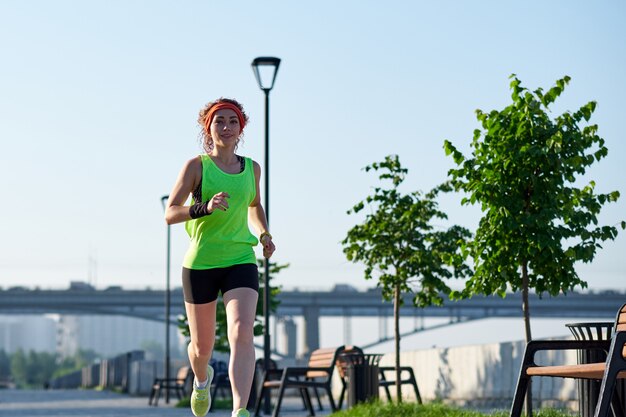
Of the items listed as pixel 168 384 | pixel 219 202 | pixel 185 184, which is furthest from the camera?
pixel 168 384

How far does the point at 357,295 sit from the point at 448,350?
82.8 meters

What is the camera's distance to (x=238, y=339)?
7613mm

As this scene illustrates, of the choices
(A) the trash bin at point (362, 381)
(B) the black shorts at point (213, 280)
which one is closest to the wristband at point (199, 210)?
(B) the black shorts at point (213, 280)

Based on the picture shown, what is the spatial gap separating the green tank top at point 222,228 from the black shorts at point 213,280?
0.11 feet

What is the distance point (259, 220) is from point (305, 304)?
97.7 metres

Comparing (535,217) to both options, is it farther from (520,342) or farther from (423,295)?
(520,342)

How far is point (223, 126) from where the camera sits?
795 centimetres

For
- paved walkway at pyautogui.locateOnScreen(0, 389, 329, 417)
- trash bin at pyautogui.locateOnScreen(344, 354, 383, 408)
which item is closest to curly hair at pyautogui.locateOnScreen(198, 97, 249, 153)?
trash bin at pyautogui.locateOnScreen(344, 354, 383, 408)

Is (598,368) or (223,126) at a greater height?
(223,126)

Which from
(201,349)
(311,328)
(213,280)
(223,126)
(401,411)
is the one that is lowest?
(401,411)

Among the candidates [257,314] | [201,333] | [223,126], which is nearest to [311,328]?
[257,314]

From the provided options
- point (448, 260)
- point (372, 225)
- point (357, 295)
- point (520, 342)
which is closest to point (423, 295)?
point (372, 225)

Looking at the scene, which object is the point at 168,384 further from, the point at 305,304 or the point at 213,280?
the point at 305,304

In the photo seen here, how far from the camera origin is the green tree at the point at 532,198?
506 inches
